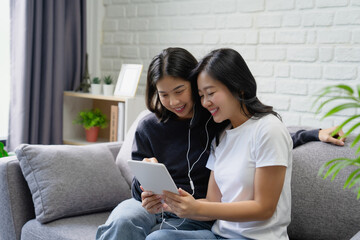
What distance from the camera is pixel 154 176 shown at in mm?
1366

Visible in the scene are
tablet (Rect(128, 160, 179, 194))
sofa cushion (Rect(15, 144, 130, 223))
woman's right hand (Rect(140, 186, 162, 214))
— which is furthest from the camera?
sofa cushion (Rect(15, 144, 130, 223))

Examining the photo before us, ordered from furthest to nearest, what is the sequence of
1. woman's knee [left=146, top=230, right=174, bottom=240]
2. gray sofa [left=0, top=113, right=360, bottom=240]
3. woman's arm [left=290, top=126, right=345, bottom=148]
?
1. woman's arm [left=290, top=126, right=345, bottom=148]
2. gray sofa [left=0, top=113, right=360, bottom=240]
3. woman's knee [left=146, top=230, right=174, bottom=240]

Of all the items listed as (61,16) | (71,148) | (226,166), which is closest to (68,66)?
(61,16)

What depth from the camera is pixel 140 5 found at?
3.20 metres

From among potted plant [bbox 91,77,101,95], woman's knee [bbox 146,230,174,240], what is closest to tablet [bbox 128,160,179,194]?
woman's knee [bbox 146,230,174,240]

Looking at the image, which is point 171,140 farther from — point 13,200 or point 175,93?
point 13,200

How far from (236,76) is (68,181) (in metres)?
0.91

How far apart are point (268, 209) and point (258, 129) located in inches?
9.7

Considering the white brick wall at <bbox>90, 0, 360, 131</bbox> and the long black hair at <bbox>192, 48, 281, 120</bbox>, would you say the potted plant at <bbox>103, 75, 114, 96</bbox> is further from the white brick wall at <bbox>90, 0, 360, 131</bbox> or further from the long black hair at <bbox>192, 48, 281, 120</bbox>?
the long black hair at <bbox>192, 48, 281, 120</bbox>

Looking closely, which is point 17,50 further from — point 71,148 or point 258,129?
point 258,129

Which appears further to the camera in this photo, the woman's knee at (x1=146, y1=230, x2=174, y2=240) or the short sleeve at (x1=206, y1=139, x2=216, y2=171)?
the short sleeve at (x1=206, y1=139, x2=216, y2=171)

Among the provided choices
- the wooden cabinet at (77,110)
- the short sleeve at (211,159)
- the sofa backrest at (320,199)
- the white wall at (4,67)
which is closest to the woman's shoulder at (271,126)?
the short sleeve at (211,159)

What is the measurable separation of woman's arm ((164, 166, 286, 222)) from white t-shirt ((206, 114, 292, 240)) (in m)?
0.03

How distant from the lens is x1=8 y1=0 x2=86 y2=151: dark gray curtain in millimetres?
2969
